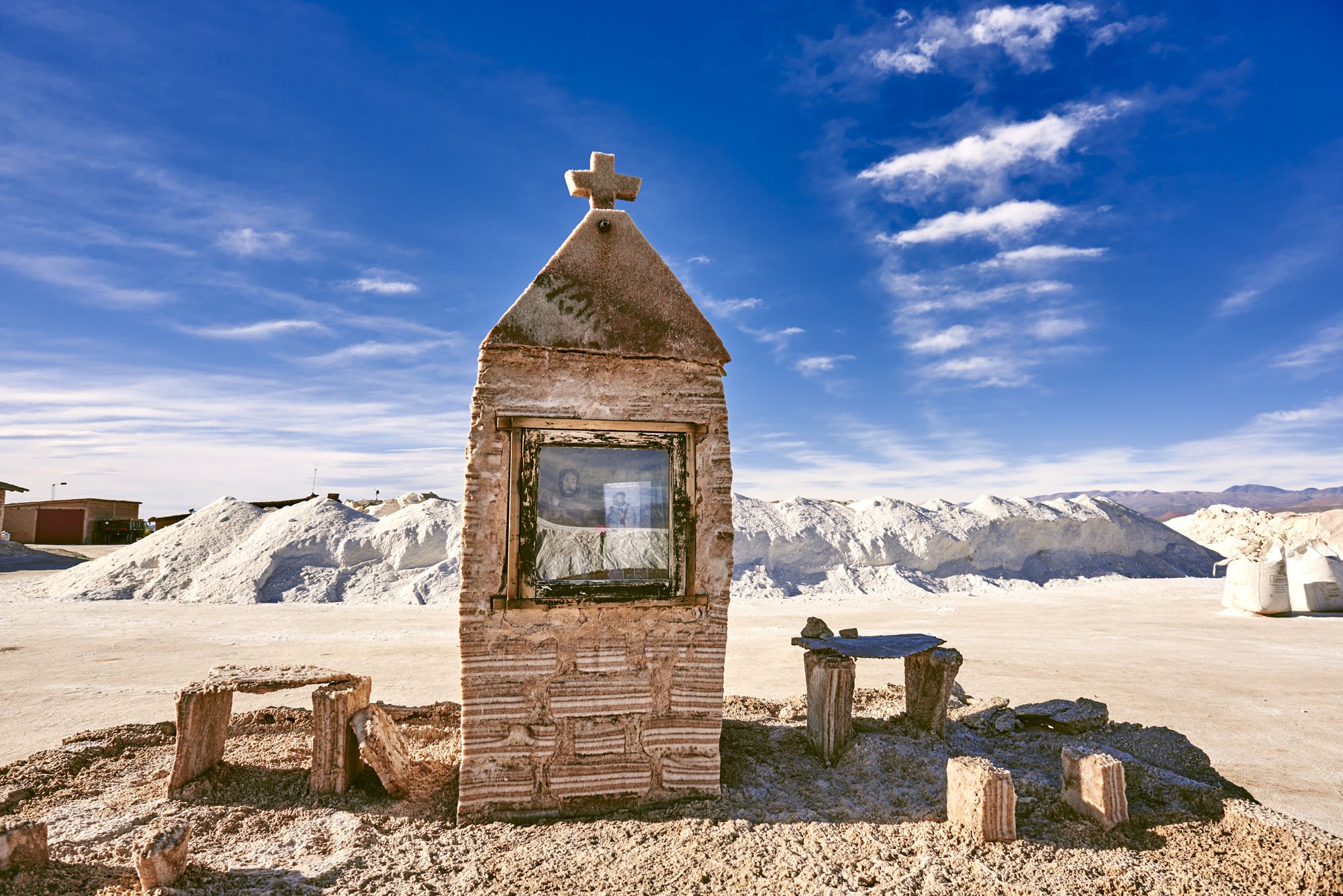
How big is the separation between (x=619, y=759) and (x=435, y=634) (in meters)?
7.87

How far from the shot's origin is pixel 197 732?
486cm

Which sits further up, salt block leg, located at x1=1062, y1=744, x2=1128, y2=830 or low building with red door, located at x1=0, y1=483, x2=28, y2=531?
low building with red door, located at x1=0, y1=483, x2=28, y2=531

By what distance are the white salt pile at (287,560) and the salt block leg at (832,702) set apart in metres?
11.5

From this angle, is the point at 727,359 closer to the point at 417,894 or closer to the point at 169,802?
the point at 417,894

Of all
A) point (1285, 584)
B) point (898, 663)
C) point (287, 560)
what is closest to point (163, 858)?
point (898, 663)

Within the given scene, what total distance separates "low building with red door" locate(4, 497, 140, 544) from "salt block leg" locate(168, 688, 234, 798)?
35.2 m

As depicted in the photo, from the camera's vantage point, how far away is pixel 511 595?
439 cm

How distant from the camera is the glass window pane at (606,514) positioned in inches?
188

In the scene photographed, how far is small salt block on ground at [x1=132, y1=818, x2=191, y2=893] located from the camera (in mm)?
3439

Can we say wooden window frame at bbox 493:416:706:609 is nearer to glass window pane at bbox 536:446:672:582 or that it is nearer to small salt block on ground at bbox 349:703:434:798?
glass window pane at bbox 536:446:672:582

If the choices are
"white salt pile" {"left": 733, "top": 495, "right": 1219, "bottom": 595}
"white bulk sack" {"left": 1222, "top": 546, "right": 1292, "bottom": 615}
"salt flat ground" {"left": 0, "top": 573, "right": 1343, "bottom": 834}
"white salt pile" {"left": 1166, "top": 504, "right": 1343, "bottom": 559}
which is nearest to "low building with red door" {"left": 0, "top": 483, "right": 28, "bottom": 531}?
"salt flat ground" {"left": 0, "top": 573, "right": 1343, "bottom": 834}

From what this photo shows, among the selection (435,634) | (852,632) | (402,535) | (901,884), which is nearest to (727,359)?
(852,632)

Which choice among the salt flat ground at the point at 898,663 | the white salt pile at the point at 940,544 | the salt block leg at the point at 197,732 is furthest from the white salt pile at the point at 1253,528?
the salt block leg at the point at 197,732

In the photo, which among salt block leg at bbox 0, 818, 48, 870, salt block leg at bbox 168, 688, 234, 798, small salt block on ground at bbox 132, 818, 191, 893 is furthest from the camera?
salt block leg at bbox 168, 688, 234, 798
